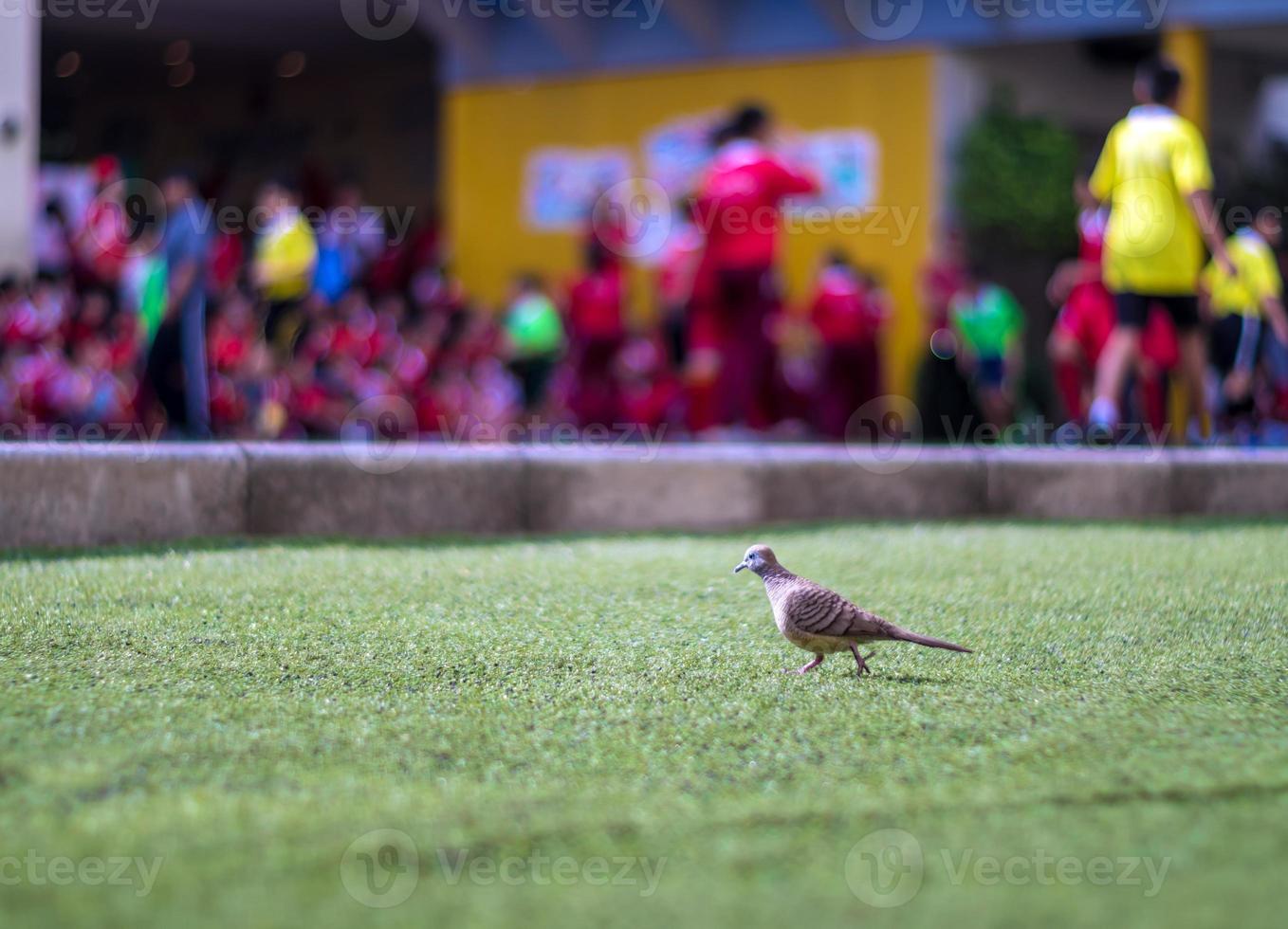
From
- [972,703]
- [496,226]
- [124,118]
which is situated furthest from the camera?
[124,118]

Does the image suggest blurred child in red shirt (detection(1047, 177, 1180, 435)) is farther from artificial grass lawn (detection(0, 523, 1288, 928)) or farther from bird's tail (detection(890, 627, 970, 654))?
bird's tail (detection(890, 627, 970, 654))

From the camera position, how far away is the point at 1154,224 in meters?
8.50

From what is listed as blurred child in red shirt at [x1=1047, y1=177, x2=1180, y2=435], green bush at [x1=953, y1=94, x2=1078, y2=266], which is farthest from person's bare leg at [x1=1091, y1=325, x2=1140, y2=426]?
green bush at [x1=953, y1=94, x2=1078, y2=266]

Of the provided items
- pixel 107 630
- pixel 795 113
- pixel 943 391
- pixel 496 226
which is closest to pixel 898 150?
pixel 795 113

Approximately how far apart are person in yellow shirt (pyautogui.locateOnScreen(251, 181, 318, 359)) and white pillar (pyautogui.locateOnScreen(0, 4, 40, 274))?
5.73 ft

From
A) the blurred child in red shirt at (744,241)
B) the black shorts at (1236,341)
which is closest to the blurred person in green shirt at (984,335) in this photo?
the black shorts at (1236,341)

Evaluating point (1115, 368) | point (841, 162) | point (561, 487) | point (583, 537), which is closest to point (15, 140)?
point (841, 162)

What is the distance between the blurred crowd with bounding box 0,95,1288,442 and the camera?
10711mm

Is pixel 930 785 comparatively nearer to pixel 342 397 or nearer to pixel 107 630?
pixel 107 630

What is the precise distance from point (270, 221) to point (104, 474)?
Result: 9089 millimetres

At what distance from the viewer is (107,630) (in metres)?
4.50

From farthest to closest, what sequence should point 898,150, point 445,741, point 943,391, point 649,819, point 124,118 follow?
point 124,118 → point 898,150 → point 943,391 → point 445,741 → point 649,819

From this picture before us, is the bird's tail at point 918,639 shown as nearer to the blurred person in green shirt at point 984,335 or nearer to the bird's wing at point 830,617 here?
the bird's wing at point 830,617

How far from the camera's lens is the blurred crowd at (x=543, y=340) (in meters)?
10.7
